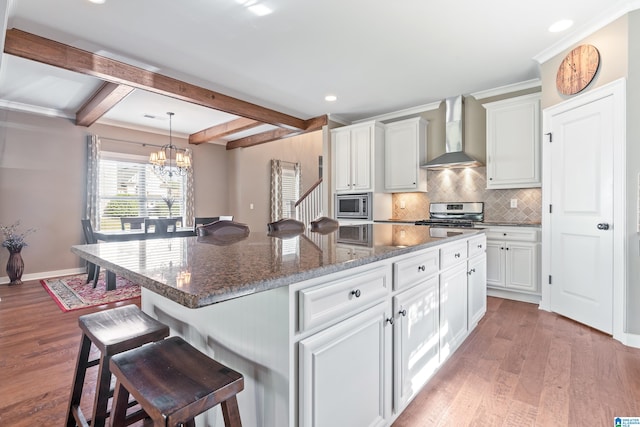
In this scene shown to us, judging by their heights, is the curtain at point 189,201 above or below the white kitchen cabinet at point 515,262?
above

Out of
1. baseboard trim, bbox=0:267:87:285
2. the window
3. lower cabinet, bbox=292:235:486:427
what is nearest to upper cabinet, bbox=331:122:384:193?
lower cabinet, bbox=292:235:486:427

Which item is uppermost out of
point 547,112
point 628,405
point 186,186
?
point 547,112

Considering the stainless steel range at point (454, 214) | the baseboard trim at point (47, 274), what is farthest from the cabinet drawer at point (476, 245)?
the baseboard trim at point (47, 274)

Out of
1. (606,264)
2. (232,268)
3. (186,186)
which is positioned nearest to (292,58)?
(232,268)

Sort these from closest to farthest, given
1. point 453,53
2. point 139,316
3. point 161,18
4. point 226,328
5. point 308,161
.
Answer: point 226,328 < point 139,316 < point 161,18 < point 453,53 < point 308,161

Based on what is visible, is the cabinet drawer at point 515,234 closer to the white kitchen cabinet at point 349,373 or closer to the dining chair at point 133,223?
the white kitchen cabinet at point 349,373

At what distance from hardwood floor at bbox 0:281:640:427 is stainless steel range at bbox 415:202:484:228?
1.50 m

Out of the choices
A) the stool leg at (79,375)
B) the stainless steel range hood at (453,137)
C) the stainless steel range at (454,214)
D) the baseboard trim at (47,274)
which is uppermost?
the stainless steel range hood at (453,137)

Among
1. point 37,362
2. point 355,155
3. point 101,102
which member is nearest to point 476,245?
point 355,155

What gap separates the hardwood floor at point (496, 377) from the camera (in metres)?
1.60

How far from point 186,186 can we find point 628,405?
6.51 metres

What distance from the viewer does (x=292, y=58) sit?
3229mm

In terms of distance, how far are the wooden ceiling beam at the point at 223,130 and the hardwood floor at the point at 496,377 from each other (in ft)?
11.8

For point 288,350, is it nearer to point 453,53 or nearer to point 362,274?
point 362,274
